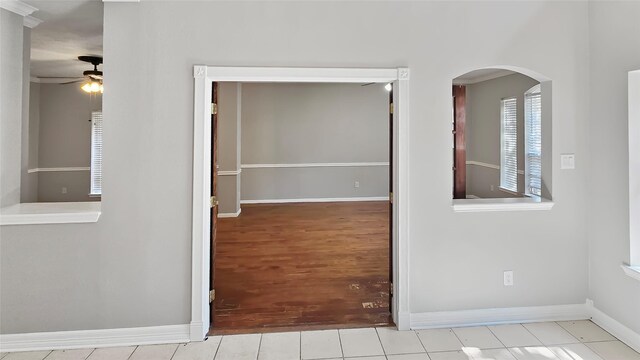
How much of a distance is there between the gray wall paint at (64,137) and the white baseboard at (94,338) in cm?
557

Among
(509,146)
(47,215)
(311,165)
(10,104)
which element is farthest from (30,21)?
(509,146)

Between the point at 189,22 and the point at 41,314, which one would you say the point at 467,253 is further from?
the point at 41,314

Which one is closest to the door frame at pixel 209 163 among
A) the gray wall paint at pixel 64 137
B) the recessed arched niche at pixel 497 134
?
the recessed arched niche at pixel 497 134

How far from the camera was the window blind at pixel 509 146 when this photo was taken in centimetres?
605

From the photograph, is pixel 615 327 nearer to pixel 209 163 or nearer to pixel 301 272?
pixel 301 272

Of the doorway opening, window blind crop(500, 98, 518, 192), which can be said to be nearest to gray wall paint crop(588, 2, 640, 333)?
the doorway opening

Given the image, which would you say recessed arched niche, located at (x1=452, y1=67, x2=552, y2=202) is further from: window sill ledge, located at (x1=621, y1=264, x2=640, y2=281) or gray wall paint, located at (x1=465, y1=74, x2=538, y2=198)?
window sill ledge, located at (x1=621, y1=264, x2=640, y2=281)

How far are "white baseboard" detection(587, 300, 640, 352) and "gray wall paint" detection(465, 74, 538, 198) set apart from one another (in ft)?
11.2

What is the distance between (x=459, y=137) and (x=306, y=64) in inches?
169

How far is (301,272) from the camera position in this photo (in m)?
3.98

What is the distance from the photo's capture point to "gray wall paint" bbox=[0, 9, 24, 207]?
2604 millimetres

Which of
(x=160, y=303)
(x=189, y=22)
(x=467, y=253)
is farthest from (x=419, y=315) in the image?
(x=189, y=22)

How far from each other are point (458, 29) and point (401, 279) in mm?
2005

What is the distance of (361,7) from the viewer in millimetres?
2725
